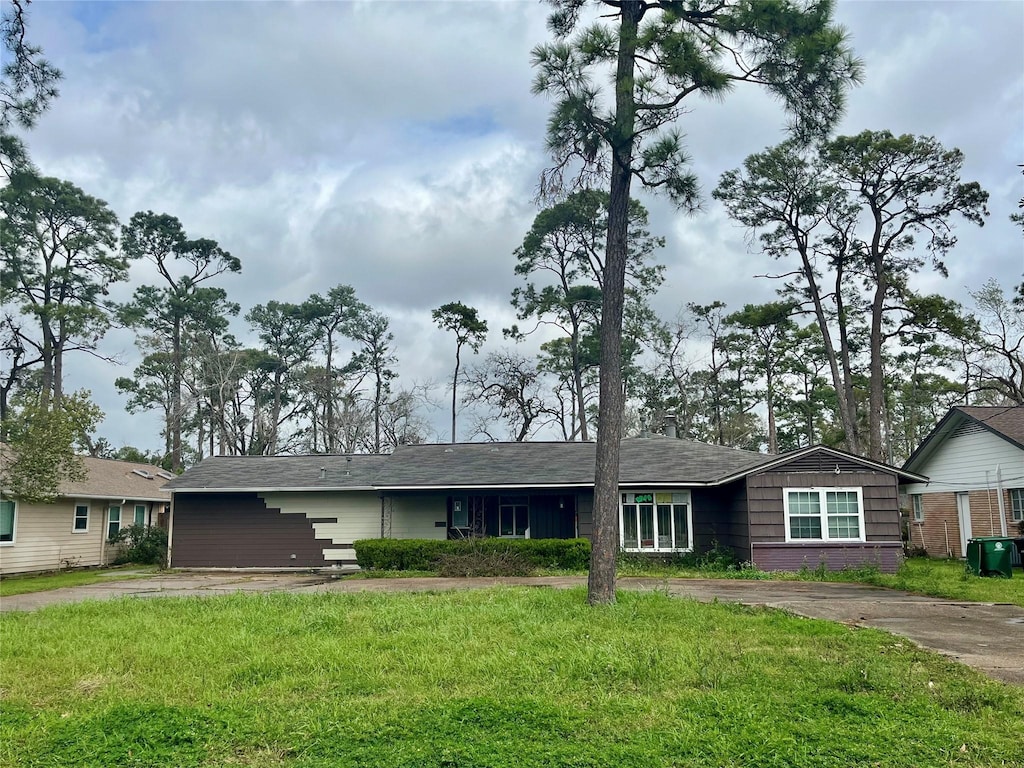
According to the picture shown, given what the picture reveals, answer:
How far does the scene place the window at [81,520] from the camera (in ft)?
74.8

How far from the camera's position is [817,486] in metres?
18.5

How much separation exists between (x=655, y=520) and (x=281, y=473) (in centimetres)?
1125

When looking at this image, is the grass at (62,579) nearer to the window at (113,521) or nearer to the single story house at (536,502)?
the single story house at (536,502)

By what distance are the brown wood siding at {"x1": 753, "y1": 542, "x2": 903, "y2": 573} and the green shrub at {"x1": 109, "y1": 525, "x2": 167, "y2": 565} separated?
1782cm

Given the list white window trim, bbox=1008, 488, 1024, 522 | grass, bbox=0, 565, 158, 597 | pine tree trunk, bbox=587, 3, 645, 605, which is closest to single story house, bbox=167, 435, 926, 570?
grass, bbox=0, 565, 158, 597

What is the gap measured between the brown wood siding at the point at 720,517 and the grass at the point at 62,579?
14.3 metres

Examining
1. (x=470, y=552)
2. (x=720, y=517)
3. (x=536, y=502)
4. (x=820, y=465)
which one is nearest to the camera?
(x=820, y=465)

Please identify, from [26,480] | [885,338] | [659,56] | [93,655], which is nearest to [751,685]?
[93,655]

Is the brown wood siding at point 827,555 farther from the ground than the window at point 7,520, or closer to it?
closer to it

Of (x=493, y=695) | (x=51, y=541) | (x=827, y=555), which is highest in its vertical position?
(x=51, y=541)

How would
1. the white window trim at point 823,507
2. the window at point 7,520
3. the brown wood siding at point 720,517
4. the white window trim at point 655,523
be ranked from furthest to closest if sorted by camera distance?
the white window trim at point 655,523, the window at point 7,520, the brown wood siding at point 720,517, the white window trim at point 823,507

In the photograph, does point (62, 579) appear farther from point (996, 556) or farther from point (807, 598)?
point (996, 556)

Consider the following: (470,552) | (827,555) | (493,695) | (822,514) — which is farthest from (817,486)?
(493,695)

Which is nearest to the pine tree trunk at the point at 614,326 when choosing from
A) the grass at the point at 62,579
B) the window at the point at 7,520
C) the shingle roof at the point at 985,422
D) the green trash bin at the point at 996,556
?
the green trash bin at the point at 996,556
